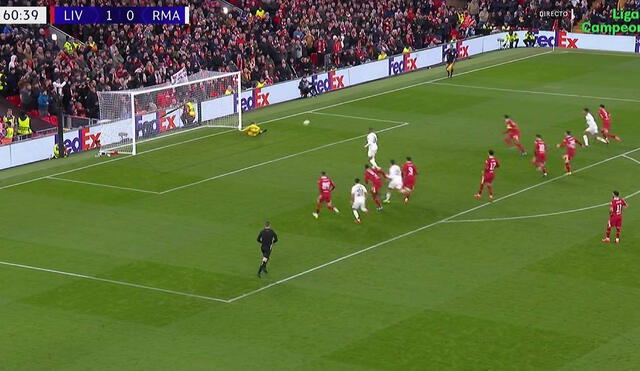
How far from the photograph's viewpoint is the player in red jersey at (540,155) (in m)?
49.0

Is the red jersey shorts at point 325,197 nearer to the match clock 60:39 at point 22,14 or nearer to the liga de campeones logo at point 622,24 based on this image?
the match clock 60:39 at point 22,14

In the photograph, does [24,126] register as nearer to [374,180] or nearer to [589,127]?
[374,180]

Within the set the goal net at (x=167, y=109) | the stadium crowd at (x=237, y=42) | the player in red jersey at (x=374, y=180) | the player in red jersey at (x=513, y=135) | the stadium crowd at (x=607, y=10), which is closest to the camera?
the player in red jersey at (x=374, y=180)

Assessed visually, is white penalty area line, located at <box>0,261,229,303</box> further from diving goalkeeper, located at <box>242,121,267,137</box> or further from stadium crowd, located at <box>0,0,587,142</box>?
diving goalkeeper, located at <box>242,121,267,137</box>

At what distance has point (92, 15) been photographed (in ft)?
200

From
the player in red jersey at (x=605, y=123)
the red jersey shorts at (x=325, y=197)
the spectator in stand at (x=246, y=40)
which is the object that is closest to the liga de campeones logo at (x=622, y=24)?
the spectator in stand at (x=246, y=40)

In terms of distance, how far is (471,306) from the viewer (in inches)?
1371

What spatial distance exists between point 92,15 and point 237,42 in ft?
36.7

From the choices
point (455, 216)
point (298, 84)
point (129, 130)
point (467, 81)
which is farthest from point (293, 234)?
point (467, 81)

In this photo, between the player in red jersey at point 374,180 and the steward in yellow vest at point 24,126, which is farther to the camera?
the steward in yellow vest at point 24,126

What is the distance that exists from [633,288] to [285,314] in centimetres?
1003

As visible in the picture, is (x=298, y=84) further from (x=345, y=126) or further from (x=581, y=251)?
(x=581, y=251)

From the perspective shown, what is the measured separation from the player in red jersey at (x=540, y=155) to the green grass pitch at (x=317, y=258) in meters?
0.57

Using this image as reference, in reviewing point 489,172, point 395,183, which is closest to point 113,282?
point 395,183
